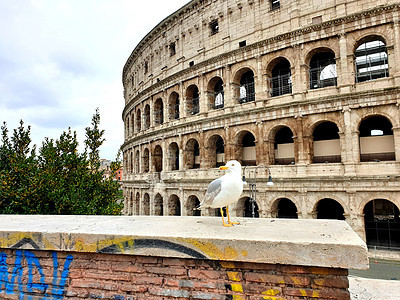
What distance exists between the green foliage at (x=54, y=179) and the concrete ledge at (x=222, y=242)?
5.46m

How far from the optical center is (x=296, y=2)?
55.1ft

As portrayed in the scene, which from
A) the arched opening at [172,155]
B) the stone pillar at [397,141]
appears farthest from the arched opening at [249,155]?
the stone pillar at [397,141]

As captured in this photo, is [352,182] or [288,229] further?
[352,182]

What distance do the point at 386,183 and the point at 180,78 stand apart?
15.8 metres

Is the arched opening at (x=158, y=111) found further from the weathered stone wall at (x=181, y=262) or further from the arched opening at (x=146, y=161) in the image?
the weathered stone wall at (x=181, y=262)

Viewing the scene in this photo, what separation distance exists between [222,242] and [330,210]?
17.9m

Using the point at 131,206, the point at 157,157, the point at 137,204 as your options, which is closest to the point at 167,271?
the point at 157,157

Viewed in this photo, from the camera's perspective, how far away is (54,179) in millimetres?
8961

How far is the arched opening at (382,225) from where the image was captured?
15.8 metres

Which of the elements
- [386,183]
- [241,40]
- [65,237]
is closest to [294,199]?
[386,183]

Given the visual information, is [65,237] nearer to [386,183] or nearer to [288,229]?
[288,229]

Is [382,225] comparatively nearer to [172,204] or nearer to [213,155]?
[213,155]

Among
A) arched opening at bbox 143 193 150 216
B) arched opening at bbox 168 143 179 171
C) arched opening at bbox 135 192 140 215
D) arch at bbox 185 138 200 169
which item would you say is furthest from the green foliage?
arched opening at bbox 135 192 140 215

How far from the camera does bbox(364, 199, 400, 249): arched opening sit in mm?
15758
